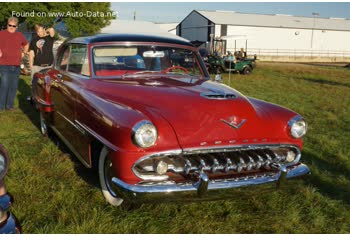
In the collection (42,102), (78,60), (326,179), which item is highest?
(78,60)

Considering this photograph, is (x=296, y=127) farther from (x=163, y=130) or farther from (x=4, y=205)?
(x=4, y=205)

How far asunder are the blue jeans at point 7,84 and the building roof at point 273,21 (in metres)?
38.4

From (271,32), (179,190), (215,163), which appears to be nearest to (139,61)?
(215,163)

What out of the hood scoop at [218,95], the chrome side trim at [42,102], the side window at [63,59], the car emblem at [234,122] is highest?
the side window at [63,59]

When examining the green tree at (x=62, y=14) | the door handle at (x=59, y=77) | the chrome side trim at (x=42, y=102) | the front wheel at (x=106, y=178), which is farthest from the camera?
the green tree at (x=62, y=14)

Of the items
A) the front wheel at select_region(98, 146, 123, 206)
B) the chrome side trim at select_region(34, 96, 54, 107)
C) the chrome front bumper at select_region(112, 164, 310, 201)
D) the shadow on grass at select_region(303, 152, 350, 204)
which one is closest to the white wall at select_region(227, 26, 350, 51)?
the chrome side trim at select_region(34, 96, 54, 107)

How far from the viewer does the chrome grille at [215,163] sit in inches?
115

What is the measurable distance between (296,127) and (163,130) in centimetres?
127

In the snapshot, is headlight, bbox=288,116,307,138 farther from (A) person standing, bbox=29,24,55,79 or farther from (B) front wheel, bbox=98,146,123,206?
(A) person standing, bbox=29,24,55,79

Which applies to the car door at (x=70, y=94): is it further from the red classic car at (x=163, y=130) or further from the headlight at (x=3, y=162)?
the headlight at (x=3, y=162)

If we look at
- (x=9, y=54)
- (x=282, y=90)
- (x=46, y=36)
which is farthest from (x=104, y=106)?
(x=282, y=90)

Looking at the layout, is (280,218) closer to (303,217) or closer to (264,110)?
(303,217)

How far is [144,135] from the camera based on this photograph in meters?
2.85

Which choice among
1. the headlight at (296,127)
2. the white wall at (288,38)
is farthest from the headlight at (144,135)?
the white wall at (288,38)
